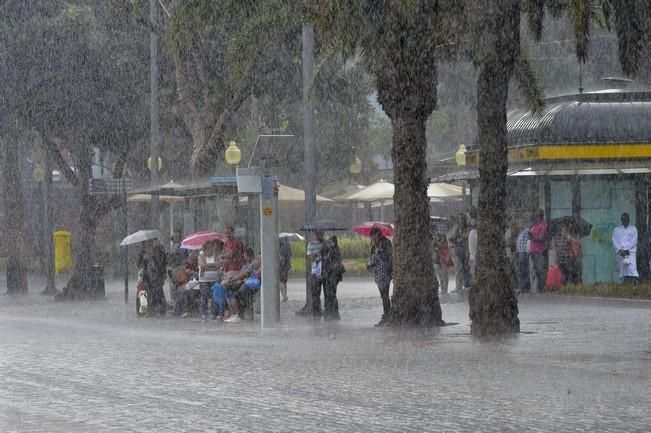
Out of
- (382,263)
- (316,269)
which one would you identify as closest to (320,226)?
(316,269)

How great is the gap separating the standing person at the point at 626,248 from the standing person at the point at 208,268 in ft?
27.3

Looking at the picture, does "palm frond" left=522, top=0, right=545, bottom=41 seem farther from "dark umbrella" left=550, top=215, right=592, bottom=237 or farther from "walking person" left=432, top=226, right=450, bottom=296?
"walking person" left=432, top=226, right=450, bottom=296

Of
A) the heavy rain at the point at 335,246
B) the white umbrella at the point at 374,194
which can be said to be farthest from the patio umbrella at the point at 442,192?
the heavy rain at the point at 335,246

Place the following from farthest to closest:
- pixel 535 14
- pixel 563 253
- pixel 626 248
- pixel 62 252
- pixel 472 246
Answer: pixel 62 252 < pixel 472 246 < pixel 563 253 < pixel 626 248 < pixel 535 14

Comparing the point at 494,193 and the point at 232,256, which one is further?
the point at 232,256

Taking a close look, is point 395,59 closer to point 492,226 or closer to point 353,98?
point 492,226

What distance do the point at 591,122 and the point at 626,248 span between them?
4172mm

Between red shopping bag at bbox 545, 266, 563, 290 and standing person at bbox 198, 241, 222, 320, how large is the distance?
7497 millimetres

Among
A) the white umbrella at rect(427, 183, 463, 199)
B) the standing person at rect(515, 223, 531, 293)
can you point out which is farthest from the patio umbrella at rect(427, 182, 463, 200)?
the standing person at rect(515, 223, 531, 293)

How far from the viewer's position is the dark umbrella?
31.3 meters

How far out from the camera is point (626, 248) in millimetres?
29891

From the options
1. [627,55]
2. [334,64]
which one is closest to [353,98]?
[334,64]

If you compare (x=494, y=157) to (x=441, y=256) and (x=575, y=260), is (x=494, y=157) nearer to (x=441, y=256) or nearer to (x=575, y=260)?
(x=575, y=260)

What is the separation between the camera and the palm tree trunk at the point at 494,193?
70.6 ft
